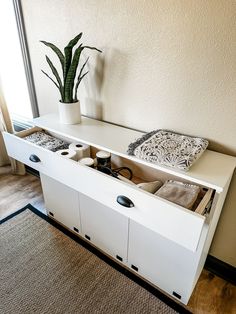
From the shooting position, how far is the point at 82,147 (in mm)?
1282

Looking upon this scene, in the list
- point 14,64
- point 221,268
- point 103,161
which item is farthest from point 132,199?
point 14,64

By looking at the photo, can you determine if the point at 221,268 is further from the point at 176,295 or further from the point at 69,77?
the point at 69,77

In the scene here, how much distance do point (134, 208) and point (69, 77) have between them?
2.64ft

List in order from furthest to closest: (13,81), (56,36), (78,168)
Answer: (13,81) → (56,36) → (78,168)

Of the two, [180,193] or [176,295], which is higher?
[180,193]

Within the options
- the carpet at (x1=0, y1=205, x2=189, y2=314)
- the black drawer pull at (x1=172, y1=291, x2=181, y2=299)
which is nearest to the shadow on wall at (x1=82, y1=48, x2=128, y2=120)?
the carpet at (x1=0, y1=205, x2=189, y2=314)

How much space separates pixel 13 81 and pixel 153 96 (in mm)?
1460

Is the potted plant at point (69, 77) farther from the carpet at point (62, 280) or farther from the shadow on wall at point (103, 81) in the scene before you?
the carpet at point (62, 280)

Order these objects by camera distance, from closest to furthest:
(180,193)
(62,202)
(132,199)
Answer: (132,199)
(180,193)
(62,202)

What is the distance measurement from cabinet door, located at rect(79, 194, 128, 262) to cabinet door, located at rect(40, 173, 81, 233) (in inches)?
2.5

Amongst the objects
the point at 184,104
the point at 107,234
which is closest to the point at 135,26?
the point at 184,104

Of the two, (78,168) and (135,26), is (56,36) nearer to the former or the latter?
(135,26)

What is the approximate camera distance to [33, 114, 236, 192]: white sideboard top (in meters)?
0.86

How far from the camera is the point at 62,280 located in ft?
4.16
